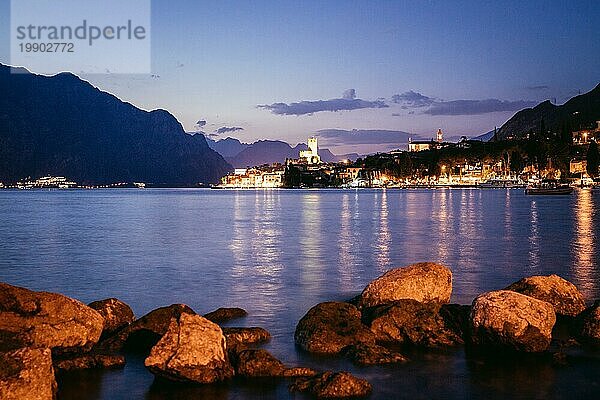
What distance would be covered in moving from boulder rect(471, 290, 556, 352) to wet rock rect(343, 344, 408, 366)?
224 cm

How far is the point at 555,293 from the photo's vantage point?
685 inches

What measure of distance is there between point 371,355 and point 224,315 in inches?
229

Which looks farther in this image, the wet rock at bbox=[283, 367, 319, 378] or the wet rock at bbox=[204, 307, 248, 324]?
the wet rock at bbox=[204, 307, 248, 324]

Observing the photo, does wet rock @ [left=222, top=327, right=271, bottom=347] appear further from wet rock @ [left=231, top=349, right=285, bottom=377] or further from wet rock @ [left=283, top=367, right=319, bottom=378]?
wet rock @ [left=283, top=367, right=319, bottom=378]

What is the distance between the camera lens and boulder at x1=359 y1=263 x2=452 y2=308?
660 inches

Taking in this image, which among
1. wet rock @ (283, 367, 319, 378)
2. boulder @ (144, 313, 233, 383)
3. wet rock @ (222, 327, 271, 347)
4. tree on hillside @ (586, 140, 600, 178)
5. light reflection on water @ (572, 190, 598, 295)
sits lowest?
light reflection on water @ (572, 190, 598, 295)

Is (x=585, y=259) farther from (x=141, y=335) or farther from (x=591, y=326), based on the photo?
(x=141, y=335)

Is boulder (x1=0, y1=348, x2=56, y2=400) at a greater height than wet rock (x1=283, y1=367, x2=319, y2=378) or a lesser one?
greater

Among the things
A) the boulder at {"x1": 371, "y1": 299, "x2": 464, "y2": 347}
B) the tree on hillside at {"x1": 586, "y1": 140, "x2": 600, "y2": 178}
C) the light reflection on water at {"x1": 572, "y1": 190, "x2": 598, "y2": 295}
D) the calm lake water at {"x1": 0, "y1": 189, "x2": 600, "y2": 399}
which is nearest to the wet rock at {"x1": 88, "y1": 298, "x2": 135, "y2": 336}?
the calm lake water at {"x1": 0, "y1": 189, "x2": 600, "y2": 399}

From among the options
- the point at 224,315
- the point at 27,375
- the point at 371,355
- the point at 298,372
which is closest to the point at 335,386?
the point at 298,372

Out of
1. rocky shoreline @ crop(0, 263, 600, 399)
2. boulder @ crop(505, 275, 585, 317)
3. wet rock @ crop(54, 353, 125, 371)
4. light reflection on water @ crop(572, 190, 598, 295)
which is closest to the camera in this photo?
rocky shoreline @ crop(0, 263, 600, 399)

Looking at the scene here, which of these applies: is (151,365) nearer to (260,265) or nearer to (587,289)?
(587,289)

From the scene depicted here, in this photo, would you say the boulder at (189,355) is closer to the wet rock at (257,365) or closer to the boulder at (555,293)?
the wet rock at (257,365)

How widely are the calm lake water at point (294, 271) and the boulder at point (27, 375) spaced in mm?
1095
